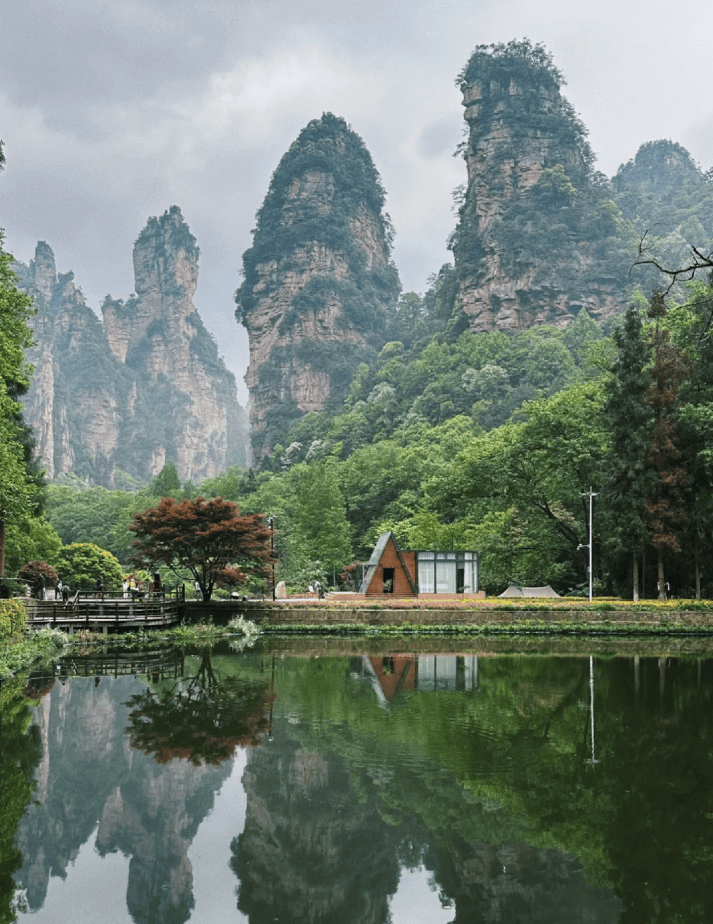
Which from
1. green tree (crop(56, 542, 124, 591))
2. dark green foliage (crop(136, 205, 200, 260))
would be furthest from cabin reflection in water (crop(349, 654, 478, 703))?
dark green foliage (crop(136, 205, 200, 260))

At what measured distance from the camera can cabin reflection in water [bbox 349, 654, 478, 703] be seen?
56.3 feet

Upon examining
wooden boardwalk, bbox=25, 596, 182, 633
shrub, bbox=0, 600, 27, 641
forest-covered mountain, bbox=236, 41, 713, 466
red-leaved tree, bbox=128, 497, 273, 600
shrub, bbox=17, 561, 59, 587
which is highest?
forest-covered mountain, bbox=236, 41, 713, 466

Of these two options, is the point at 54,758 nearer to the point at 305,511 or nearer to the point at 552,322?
the point at 305,511

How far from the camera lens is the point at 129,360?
198 m

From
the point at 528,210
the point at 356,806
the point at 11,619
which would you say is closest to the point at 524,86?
the point at 528,210

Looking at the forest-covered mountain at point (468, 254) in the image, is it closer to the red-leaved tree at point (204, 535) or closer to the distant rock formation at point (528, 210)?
the distant rock formation at point (528, 210)

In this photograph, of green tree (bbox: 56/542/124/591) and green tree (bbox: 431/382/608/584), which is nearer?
green tree (bbox: 431/382/608/584)

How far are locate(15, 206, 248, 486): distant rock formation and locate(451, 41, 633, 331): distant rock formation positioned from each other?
9280cm

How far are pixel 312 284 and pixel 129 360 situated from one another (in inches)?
Result: 3789

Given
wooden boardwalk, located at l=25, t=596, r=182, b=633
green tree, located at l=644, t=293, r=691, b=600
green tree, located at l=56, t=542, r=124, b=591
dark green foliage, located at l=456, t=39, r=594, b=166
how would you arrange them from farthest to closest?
dark green foliage, located at l=456, t=39, r=594, b=166 → green tree, located at l=56, t=542, r=124, b=591 → green tree, located at l=644, t=293, r=691, b=600 → wooden boardwalk, located at l=25, t=596, r=182, b=633

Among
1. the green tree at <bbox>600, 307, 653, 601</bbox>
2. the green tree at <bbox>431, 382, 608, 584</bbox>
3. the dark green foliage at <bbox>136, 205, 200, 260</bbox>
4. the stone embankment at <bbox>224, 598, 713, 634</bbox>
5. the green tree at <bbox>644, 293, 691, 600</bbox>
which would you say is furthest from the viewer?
the dark green foliage at <bbox>136, 205, 200, 260</bbox>

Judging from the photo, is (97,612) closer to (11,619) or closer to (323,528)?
(11,619)

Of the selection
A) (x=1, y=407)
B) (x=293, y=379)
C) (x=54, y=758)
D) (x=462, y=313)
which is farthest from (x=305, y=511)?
(x=293, y=379)

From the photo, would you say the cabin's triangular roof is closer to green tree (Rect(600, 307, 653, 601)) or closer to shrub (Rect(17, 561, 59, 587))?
green tree (Rect(600, 307, 653, 601))
